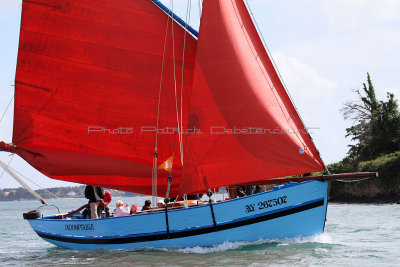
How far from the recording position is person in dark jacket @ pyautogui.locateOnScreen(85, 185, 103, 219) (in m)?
19.9

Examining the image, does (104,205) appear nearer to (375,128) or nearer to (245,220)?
(245,220)

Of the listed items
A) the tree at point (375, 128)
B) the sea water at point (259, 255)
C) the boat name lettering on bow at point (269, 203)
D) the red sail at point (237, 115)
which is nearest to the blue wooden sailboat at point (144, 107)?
the red sail at point (237, 115)

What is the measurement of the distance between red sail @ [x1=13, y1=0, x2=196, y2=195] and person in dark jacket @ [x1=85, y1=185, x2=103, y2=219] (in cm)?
45

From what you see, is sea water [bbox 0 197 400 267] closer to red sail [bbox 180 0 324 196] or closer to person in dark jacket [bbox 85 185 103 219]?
person in dark jacket [bbox 85 185 103 219]

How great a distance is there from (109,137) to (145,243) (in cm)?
443

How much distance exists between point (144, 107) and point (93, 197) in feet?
12.7

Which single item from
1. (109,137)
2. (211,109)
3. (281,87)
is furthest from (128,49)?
(281,87)

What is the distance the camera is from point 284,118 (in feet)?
54.6

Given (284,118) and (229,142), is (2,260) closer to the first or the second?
(229,142)

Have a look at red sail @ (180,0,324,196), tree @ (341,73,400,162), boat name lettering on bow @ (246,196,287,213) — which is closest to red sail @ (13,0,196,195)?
red sail @ (180,0,324,196)

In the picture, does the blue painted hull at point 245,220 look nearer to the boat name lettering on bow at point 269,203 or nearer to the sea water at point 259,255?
the boat name lettering on bow at point 269,203

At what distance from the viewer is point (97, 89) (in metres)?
20.2

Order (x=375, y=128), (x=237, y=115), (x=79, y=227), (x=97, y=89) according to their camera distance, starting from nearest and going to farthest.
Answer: (x=237, y=115) → (x=79, y=227) → (x=97, y=89) → (x=375, y=128)

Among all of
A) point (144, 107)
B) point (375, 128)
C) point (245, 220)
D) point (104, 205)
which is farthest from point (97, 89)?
point (375, 128)
